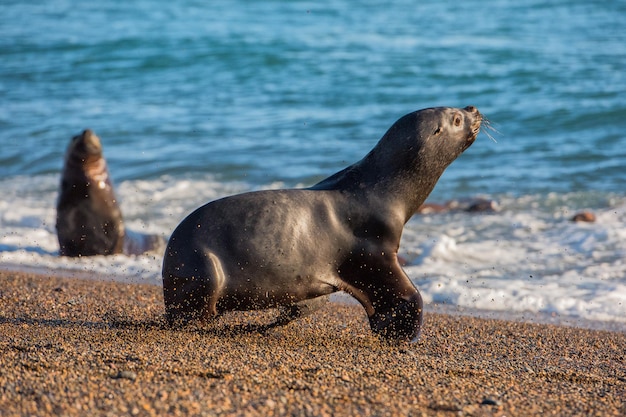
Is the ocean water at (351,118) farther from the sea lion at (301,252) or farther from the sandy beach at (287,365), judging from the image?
the sea lion at (301,252)

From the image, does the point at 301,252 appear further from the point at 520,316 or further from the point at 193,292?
the point at 520,316

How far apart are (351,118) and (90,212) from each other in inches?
325

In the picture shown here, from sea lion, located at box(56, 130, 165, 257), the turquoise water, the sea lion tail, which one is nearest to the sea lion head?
the sea lion tail

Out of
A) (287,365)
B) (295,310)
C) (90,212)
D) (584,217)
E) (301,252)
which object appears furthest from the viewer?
(584,217)

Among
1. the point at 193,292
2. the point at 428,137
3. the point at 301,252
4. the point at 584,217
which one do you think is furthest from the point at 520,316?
the point at 584,217

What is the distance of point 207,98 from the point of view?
21031 mm

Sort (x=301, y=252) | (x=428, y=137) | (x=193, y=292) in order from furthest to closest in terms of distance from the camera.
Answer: (x=428, y=137) → (x=301, y=252) → (x=193, y=292)

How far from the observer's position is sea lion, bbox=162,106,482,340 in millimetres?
6012

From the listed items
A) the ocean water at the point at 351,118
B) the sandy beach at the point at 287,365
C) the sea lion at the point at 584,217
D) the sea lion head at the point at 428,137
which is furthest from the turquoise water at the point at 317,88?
Result: the sandy beach at the point at 287,365

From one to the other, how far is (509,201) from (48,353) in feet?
27.1

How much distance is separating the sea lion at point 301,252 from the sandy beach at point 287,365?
0.20 m

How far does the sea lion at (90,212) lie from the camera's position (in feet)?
33.7

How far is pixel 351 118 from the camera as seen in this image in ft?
59.4

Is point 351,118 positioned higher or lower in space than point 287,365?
lower
